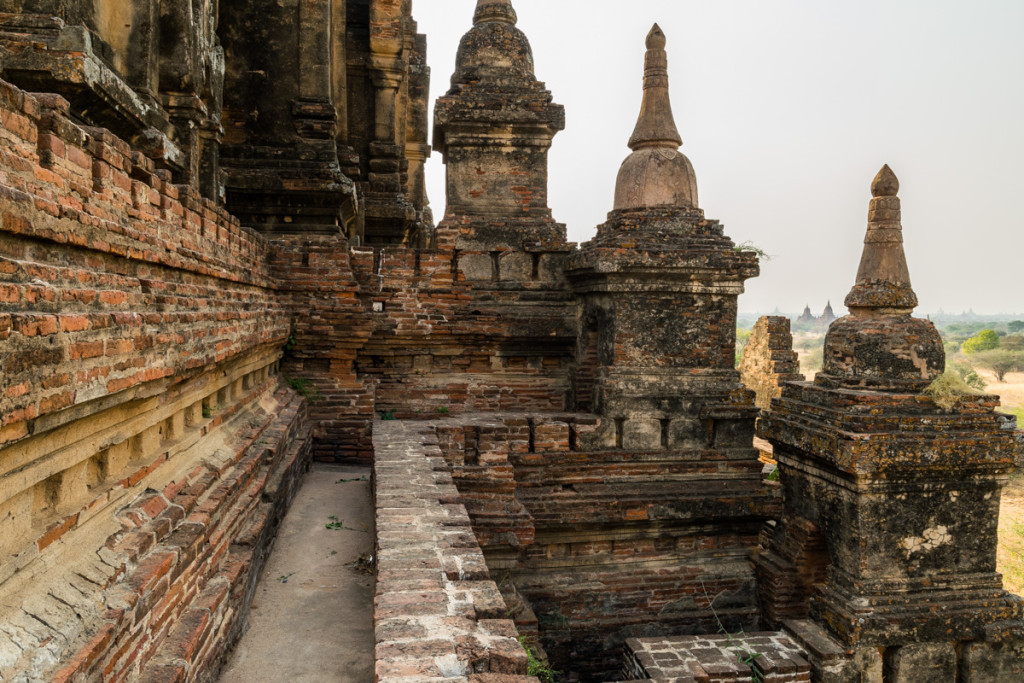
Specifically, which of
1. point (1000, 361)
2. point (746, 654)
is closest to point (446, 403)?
point (746, 654)

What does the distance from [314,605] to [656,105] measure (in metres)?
6.05

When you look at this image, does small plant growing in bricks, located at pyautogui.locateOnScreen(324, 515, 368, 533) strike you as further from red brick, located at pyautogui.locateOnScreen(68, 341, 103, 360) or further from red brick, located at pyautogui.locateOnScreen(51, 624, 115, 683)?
red brick, located at pyautogui.locateOnScreen(68, 341, 103, 360)

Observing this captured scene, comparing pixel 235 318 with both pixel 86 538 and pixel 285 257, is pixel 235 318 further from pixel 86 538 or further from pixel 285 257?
pixel 285 257

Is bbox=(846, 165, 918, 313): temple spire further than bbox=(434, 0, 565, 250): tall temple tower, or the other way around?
bbox=(434, 0, 565, 250): tall temple tower

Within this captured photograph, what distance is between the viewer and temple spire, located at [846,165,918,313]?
5.91 metres

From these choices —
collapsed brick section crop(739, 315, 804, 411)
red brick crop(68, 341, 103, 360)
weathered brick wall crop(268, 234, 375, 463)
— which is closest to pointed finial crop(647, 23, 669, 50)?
weathered brick wall crop(268, 234, 375, 463)

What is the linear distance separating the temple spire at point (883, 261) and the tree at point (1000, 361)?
3625 cm

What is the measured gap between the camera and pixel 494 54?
803 cm

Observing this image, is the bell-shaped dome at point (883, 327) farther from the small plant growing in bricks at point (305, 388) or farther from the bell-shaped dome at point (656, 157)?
the small plant growing in bricks at point (305, 388)

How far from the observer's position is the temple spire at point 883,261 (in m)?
5.91

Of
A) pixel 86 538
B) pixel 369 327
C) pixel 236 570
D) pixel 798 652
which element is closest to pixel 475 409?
pixel 369 327

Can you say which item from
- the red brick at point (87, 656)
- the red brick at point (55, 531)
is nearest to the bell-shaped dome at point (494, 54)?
the red brick at point (55, 531)

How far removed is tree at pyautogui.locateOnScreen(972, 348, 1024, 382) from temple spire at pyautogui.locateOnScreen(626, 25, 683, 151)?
36463 mm

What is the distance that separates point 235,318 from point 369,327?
3.00 metres
